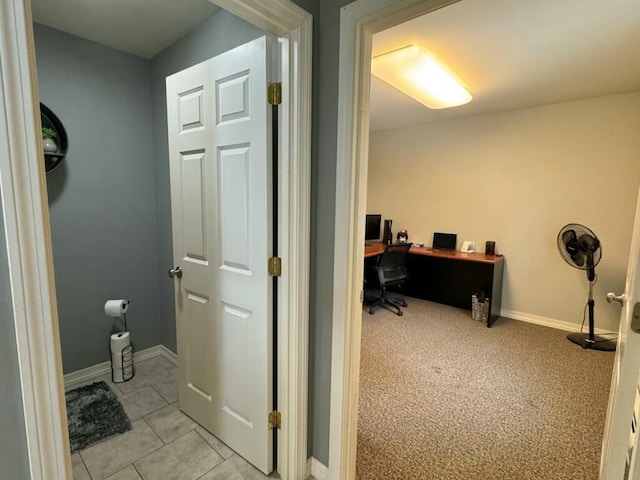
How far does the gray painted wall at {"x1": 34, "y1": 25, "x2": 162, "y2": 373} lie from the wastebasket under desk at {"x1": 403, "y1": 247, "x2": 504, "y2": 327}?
324 centimetres

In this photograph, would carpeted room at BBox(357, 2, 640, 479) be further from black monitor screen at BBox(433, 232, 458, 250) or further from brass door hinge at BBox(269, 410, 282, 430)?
brass door hinge at BBox(269, 410, 282, 430)

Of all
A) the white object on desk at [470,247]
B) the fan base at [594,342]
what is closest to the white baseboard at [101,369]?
the white object on desk at [470,247]

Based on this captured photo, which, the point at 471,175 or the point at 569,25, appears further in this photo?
the point at 471,175

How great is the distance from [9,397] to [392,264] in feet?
11.7

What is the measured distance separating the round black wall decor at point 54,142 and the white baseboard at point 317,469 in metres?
2.45

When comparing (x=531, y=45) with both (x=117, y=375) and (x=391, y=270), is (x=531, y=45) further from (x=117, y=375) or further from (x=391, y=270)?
(x=117, y=375)

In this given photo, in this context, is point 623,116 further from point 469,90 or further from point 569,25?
point 569,25

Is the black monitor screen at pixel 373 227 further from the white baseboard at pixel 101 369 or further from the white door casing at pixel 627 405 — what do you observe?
the white door casing at pixel 627 405

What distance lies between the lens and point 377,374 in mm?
2508

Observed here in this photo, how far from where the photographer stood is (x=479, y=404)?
2.15 metres

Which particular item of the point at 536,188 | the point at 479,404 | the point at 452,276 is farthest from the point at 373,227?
the point at 479,404

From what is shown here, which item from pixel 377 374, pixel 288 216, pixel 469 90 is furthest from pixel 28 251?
pixel 469 90

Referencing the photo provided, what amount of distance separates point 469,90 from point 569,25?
1.15 m

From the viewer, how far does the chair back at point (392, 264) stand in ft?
12.3
